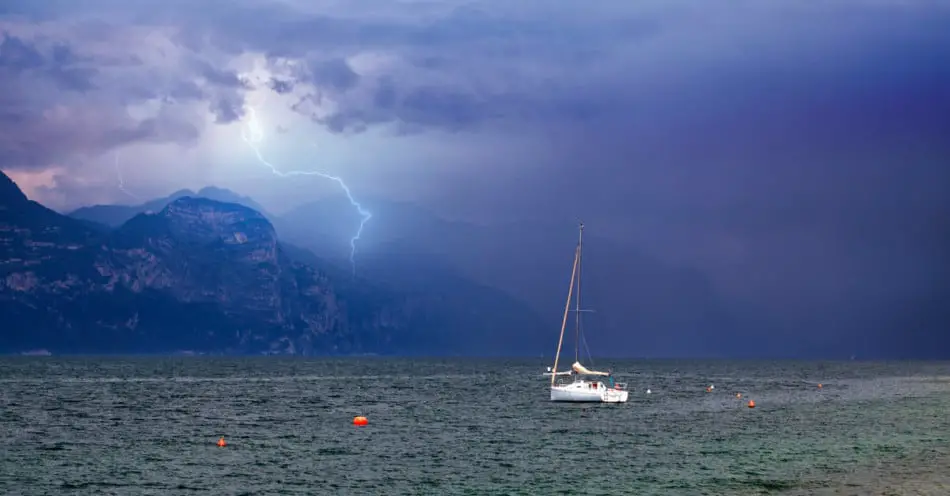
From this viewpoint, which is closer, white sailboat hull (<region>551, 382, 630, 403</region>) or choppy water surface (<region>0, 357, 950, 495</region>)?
choppy water surface (<region>0, 357, 950, 495</region>)

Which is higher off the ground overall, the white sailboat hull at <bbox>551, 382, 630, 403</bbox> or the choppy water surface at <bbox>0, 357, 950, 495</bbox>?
the white sailboat hull at <bbox>551, 382, 630, 403</bbox>

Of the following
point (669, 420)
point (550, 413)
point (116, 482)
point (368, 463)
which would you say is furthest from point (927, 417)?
point (116, 482)

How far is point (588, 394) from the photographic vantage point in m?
145

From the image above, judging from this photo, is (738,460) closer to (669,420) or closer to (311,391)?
(669,420)

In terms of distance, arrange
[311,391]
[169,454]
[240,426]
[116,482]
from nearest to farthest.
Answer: [116,482]
[169,454]
[240,426]
[311,391]

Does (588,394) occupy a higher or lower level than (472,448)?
higher

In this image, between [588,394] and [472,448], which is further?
[588,394]

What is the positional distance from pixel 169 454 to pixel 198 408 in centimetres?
5688

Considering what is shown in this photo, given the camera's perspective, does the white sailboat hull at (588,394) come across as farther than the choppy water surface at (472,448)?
Yes

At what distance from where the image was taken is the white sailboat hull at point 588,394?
144125 mm

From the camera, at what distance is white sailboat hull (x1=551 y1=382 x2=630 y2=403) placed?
14412cm

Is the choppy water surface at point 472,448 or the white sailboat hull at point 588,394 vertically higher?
the white sailboat hull at point 588,394

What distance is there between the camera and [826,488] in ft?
217

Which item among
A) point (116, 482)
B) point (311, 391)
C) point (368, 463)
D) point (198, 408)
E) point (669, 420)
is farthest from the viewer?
point (311, 391)
